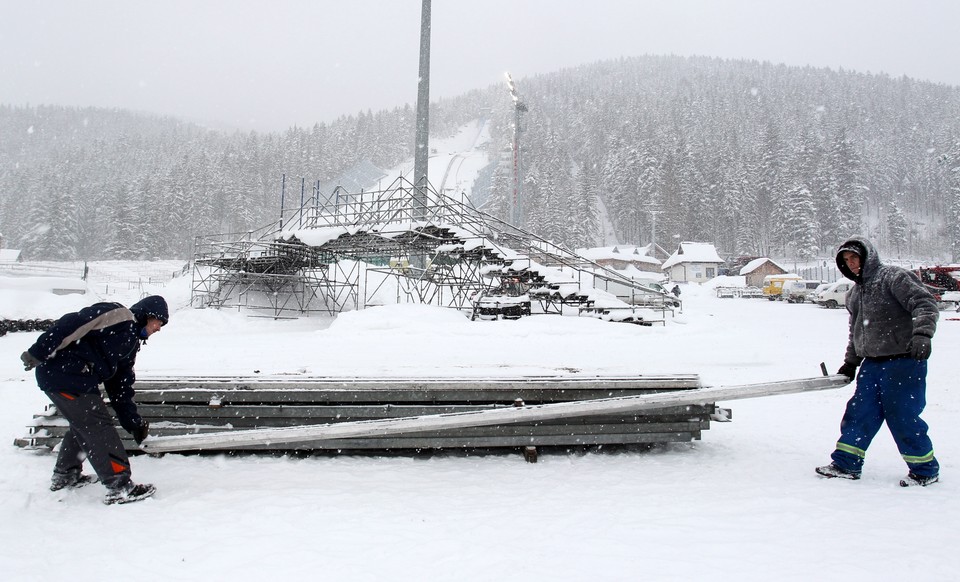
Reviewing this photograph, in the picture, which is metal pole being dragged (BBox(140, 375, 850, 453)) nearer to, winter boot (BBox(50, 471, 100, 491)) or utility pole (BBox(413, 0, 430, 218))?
winter boot (BBox(50, 471, 100, 491))

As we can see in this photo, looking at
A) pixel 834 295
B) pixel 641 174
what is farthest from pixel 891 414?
pixel 641 174

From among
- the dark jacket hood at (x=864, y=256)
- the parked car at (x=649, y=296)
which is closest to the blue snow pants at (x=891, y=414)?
the dark jacket hood at (x=864, y=256)

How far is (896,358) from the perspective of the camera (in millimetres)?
4223

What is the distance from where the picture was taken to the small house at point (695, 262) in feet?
216

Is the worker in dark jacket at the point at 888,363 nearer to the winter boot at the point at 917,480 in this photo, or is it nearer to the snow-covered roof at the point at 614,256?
the winter boot at the point at 917,480

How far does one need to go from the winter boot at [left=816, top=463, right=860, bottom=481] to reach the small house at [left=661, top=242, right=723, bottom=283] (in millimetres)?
64939

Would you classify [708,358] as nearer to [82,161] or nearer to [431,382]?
[431,382]

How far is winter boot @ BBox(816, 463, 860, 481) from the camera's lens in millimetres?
4266

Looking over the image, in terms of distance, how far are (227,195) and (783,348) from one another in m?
89.2

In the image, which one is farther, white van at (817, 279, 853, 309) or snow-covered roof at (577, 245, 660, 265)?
snow-covered roof at (577, 245, 660, 265)

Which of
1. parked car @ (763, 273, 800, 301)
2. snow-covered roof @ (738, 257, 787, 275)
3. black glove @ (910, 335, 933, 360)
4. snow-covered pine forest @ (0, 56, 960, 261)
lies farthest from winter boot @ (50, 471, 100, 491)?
snow-covered roof @ (738, 257, 787, 275)

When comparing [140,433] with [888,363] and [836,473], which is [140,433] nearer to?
[836,473]

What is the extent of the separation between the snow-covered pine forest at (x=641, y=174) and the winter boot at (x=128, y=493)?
63886 millimetres

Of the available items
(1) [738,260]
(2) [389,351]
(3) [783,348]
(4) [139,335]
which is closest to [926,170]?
(1) [738,260]
